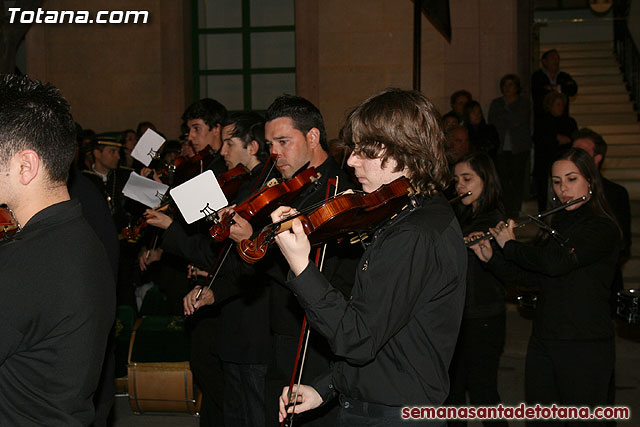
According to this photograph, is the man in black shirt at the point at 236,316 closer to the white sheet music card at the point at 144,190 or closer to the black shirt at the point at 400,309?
the white sheet music card at the point at 144,190

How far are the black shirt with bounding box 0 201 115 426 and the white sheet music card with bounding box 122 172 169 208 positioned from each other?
106 inches

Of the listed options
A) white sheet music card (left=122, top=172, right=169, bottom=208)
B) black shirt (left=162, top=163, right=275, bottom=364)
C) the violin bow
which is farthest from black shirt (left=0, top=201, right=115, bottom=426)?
white sheet music card (left=122, top=172, right=169, bottom=208)

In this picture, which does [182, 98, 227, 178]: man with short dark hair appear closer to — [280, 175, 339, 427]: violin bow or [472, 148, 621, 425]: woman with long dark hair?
[280, 175, 339, 427]: violin bow

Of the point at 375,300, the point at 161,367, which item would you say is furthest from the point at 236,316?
the point at 375,300

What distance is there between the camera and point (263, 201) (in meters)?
3.45

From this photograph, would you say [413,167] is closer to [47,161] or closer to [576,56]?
[47,161]

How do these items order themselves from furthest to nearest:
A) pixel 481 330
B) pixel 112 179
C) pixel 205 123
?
pixel 112 179 < pixel 205 123 < pixel 481 330

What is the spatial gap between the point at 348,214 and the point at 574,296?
203cm

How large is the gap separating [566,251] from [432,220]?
1.89 metres

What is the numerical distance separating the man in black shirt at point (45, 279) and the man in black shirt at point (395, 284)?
614 millimetres

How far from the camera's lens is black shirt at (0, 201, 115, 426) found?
187cm

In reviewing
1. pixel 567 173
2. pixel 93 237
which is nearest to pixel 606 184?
pixel 567 173

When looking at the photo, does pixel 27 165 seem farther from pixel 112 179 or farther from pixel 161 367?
pixel 112 179

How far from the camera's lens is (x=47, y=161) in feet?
6.73
